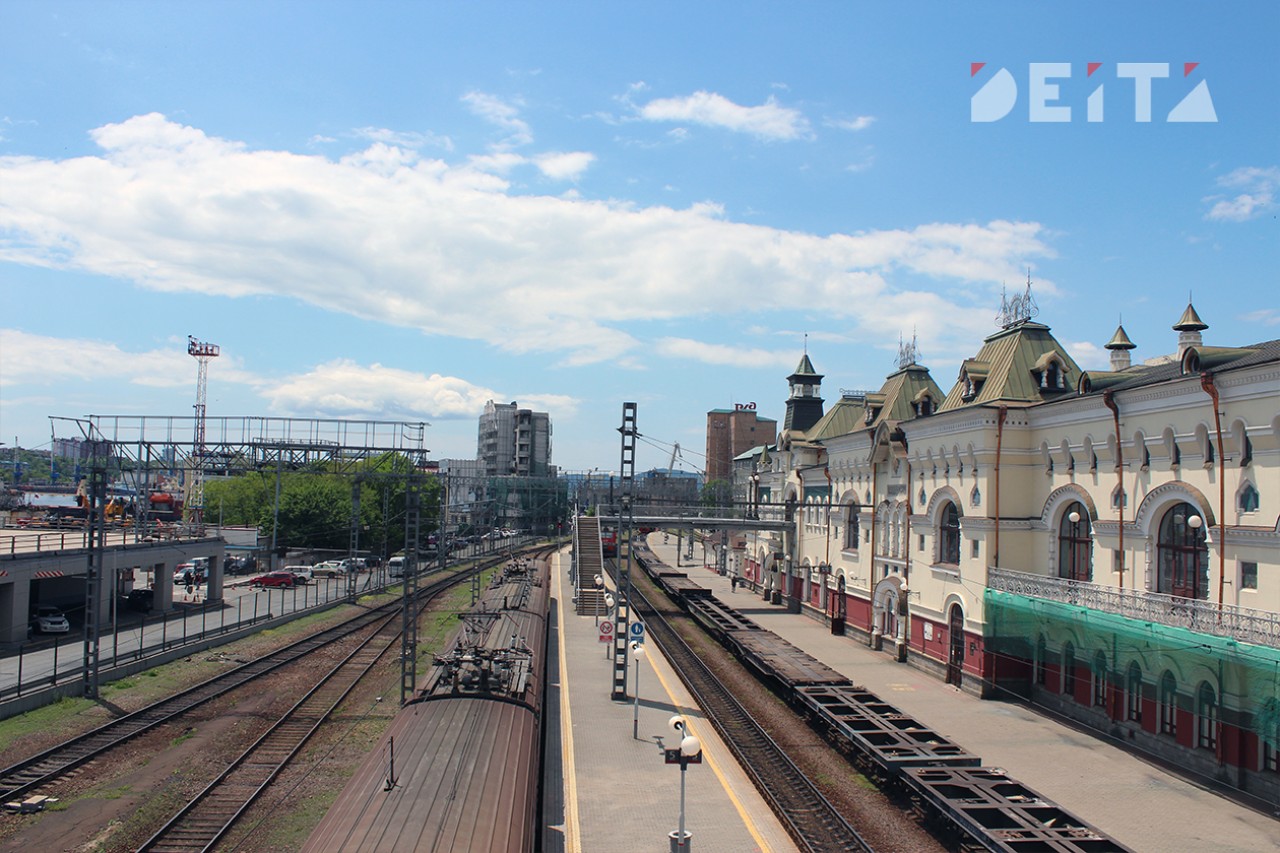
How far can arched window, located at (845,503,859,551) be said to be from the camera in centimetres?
4341

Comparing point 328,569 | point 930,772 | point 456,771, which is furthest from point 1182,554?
point 328,569

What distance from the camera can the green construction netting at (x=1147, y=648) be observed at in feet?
59.7

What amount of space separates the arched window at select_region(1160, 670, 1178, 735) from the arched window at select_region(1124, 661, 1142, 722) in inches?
24.7

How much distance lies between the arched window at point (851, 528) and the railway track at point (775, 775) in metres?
13.4

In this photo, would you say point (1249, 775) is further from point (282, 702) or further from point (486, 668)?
point (282, 702)

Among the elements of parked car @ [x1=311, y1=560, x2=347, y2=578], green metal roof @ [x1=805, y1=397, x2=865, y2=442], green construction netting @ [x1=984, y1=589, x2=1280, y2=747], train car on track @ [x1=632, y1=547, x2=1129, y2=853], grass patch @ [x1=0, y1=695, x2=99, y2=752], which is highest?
green metal roof @ [x1=805, y1=397, x2=865, y2=442]

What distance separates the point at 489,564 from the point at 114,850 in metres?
60.1

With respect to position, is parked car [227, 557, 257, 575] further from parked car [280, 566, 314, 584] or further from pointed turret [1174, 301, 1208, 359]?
pointed turret [1174, 301, 1208, 359]

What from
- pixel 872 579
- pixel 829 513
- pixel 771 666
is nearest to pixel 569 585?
pixel 829 513

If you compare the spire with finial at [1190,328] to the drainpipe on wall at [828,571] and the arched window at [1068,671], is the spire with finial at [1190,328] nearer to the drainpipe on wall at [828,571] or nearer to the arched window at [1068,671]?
the arched window at [1068,671]

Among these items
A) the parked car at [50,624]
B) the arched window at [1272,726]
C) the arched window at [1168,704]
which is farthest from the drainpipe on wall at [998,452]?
the parked car at [50,624]

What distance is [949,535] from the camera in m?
33.3

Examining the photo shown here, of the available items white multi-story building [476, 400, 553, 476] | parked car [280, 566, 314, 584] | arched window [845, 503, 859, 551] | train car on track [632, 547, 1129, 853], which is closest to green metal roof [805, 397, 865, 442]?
arched window [845, 503, 859, 551]

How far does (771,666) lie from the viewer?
96.5 ft
